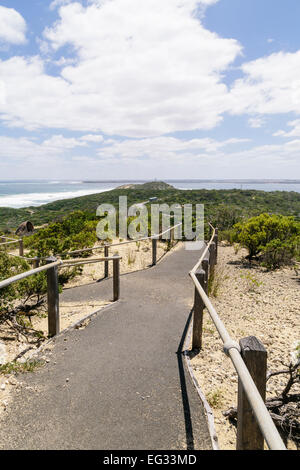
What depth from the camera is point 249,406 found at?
5.40 feet

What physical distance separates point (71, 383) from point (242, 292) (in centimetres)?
508

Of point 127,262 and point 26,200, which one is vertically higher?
point 26,200

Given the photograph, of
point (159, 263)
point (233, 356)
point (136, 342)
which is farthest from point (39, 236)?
point (233, 356)

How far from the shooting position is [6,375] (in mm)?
2961

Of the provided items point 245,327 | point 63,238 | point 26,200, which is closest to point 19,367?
point 245,327

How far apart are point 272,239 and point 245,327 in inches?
232

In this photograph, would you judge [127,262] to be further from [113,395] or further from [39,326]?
[113,395]

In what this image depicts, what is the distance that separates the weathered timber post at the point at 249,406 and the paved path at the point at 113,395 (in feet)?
2.24

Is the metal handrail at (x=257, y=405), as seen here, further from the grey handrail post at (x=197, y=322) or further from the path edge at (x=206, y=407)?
the grey handrail post at (x=197, y=322)

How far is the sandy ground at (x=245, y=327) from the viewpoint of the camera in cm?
303

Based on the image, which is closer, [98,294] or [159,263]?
[98,294]

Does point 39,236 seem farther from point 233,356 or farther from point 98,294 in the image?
point 233,356

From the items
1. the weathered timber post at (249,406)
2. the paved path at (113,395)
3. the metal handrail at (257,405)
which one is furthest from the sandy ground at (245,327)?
the metal handrail at (257,405)

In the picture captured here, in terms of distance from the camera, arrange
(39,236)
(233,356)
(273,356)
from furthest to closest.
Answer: (39,236)
(273,356)
(233,356)
